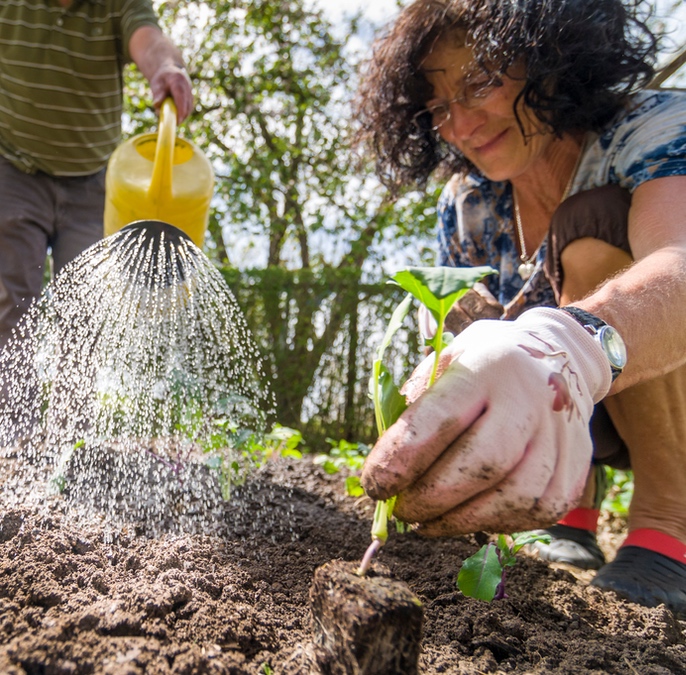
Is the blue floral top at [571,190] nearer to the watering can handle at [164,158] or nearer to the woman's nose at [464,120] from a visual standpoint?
the woman's nose at [464,120]

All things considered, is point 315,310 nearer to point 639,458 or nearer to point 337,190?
point 337,190

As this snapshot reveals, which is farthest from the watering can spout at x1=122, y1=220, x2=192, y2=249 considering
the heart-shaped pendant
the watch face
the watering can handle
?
the watch face

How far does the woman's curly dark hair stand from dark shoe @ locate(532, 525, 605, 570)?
121 cm

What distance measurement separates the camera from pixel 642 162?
1521mm

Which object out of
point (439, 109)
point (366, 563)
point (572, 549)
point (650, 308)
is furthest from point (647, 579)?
point (439, 109)

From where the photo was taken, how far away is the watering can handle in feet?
5.75

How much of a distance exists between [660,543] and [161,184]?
1715 mm

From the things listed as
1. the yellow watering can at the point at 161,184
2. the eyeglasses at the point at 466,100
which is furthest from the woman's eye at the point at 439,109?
the yellow watering can at the point at 161,184

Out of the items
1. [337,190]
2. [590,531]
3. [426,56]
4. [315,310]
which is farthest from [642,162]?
[337,190]

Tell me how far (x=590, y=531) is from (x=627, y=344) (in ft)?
3.47

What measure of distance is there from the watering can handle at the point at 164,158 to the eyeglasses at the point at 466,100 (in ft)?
2.55

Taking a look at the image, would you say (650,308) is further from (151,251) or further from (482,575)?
(151,251)

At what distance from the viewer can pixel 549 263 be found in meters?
1.75

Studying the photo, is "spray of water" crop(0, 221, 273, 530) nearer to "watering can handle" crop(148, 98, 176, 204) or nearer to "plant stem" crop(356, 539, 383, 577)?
"watering can handle" crop(148, 98, 176, 204)
